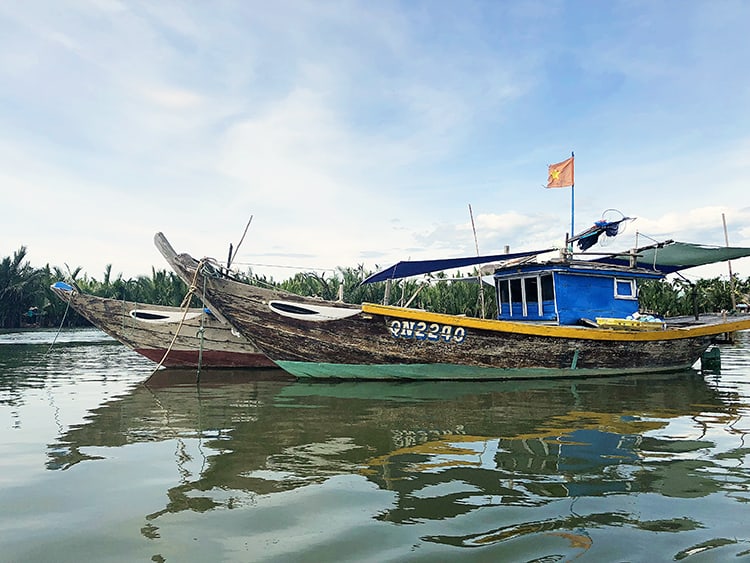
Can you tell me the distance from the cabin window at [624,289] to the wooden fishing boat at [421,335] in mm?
1068

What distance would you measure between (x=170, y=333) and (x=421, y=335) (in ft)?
20.7

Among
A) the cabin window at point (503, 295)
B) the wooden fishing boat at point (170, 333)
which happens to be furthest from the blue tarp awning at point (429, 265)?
the wooden fishing boat at point (170, 333)

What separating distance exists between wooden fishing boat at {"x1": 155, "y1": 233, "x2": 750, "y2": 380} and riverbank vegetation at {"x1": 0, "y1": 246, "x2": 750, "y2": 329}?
22.0 ft

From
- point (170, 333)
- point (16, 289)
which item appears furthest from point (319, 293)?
point (16, 289)

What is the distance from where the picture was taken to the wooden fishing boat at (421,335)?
9.34 meters

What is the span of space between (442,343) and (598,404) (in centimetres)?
284

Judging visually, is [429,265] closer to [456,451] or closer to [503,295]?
[503,295]

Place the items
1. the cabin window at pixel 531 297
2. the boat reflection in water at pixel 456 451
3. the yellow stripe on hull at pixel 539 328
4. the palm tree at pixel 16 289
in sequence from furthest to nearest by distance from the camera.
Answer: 1. the palm tree at pixel 16 289
2. the cabin window at pixel 531 297
3. the yellow stripe on hull at pixel 539 328
4. the boat reflection in water at pixel 456 451

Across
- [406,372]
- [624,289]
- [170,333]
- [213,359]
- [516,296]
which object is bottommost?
[406,372]

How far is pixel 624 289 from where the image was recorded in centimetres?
1160

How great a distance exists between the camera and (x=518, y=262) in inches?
440

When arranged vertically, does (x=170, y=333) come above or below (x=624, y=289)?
below

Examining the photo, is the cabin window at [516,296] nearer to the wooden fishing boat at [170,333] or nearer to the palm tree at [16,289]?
the wooden fishing boat at [170,333]

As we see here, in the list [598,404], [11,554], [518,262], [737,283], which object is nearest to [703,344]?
[518,262]
